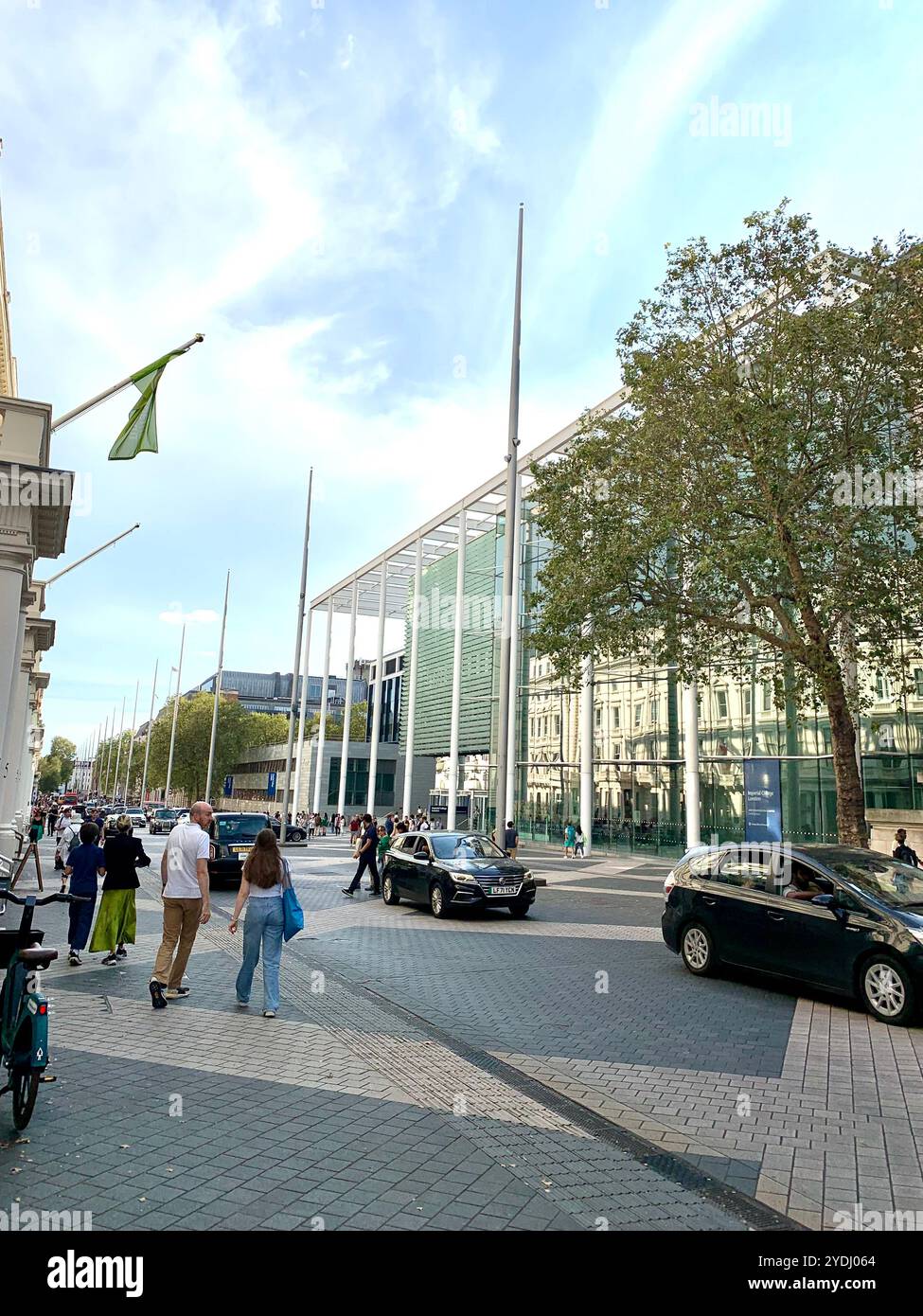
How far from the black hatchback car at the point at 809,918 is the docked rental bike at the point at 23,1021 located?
693 centimetres

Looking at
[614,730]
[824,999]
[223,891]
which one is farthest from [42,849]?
[824,999]

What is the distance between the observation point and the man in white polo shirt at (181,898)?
812 centimetres

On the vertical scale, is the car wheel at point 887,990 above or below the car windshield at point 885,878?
below

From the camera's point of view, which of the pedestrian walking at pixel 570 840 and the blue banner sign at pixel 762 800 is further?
the pedestrian walking at pixel 570 840

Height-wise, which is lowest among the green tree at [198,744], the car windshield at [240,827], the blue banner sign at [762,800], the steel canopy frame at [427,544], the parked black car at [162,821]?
the parked black car at [162,821]

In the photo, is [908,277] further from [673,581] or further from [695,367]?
[673,581]

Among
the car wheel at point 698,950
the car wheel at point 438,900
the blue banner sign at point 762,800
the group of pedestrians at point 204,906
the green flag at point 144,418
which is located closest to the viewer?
the group of pedestrians at point 204,906

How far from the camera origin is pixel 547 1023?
7.91 meters

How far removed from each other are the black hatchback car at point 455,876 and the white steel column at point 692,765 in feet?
48.7

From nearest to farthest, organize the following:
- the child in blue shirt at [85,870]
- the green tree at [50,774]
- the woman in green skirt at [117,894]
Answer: the woman in green skirt at [117,894] < the child in blue shirt at [85,870] < the green tree at [50,774]

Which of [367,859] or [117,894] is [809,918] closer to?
[117,894]

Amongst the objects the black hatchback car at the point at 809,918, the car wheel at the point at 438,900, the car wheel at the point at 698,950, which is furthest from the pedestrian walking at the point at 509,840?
the car wheel at the point at 698,950

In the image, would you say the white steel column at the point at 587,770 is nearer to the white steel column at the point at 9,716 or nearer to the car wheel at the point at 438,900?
the car wheel at the point at 438,900

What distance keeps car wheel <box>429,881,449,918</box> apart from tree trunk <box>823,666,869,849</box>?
700 centimetres
